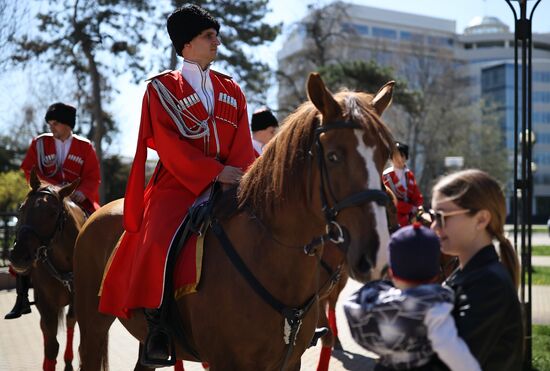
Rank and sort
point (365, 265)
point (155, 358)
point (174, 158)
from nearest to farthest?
point (365, 265), point (155, 358), point (174, 158)

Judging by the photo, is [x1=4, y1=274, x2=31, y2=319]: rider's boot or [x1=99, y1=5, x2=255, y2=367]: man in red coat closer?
[x1=99, y1=5, x2=255, y2=367]: man in red coat

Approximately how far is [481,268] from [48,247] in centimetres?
582

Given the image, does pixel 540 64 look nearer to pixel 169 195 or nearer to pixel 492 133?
pixel 492 133

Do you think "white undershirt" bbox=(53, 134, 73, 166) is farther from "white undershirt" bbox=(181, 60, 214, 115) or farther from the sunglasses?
the sunglasses

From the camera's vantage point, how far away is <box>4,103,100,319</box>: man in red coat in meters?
8.23

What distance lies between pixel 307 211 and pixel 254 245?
40 cm

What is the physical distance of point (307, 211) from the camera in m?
3.70

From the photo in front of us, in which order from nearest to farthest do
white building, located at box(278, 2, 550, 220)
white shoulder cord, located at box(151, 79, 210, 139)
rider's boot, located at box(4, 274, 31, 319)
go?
1. white shoulder cord, located at box(151, 79, 210, 139)
2. rider's boot, located at box(4, 274, 31, 319)
3. white building, located at box(278, 2, 550, 220)

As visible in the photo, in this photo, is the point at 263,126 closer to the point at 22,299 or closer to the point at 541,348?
the point at 22,299

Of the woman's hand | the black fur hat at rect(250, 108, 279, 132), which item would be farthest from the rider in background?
the woman's hand

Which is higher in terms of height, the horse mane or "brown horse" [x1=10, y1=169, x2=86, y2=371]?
the horse mane

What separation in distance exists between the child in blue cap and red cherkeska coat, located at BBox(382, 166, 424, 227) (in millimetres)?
6083

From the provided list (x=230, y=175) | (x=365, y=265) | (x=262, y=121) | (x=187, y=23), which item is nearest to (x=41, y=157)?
(x=262, y=121)

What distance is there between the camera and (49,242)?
7.40 meters
